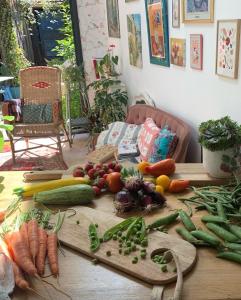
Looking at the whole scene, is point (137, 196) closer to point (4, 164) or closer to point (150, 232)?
point (150, 232)

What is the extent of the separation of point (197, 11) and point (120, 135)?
136cm

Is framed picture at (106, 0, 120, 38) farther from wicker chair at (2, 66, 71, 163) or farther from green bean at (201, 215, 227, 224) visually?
green bean at (201, 215, 227, 224)

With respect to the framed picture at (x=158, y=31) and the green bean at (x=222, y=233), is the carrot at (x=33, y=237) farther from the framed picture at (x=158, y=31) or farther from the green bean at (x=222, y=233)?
the framed picture at (x=158, y=31)

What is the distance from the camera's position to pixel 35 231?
1.35 m

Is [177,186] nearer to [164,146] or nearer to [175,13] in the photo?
[164,146]

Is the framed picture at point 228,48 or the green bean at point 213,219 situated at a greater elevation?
the framed picture at point 228,48

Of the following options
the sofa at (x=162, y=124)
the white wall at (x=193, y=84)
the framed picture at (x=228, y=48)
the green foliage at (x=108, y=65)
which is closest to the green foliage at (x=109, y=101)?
the green foliage at (x=108, y=65)

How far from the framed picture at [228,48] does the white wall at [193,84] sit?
4cm

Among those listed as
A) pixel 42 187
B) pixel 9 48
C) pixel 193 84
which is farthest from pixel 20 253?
pixel 9 48

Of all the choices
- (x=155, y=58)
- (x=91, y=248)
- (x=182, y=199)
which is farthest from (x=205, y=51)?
(x=91, y=248)

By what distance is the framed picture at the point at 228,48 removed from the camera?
1924mm

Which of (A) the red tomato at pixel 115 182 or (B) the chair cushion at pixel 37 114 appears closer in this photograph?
(A) the red tomato at pixel 115 182

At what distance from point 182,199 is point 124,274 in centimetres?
56

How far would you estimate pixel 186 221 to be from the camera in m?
1.39
